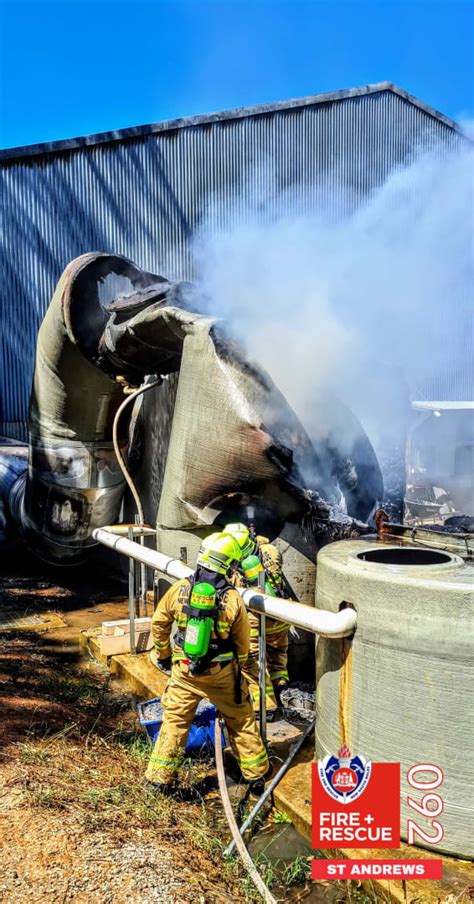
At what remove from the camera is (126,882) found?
2.77m

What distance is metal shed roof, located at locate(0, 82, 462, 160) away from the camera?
13867 millimetres

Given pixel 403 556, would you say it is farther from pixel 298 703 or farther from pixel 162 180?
pixel 162 180

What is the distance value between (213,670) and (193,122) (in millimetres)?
13552

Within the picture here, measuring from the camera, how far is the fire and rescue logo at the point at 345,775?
309cm

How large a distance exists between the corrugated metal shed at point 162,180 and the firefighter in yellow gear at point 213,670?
11.4 metres

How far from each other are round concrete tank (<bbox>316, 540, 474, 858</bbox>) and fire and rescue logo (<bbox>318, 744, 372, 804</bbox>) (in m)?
0.05

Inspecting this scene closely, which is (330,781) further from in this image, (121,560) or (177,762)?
(121,560)

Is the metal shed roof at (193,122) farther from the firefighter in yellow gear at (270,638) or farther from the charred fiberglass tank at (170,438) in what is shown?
the firefighter in yellow gear at (270,638)

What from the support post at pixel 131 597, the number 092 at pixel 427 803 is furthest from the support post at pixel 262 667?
the support post at pixel 131 597

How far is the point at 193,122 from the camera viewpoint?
47.7 feet

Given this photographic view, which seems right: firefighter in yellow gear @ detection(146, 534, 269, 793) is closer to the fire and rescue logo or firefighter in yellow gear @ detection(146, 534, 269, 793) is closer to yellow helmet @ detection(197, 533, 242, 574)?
yellow helmet @ detection(197, 533, 242, 574)

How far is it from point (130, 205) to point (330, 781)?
13442 mm

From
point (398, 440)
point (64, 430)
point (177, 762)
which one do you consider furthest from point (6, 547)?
point (177, 762)

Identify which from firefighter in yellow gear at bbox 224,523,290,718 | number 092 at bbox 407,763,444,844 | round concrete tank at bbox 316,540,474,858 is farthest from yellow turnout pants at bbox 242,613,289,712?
number 092 at bbox 407,763,444,844
